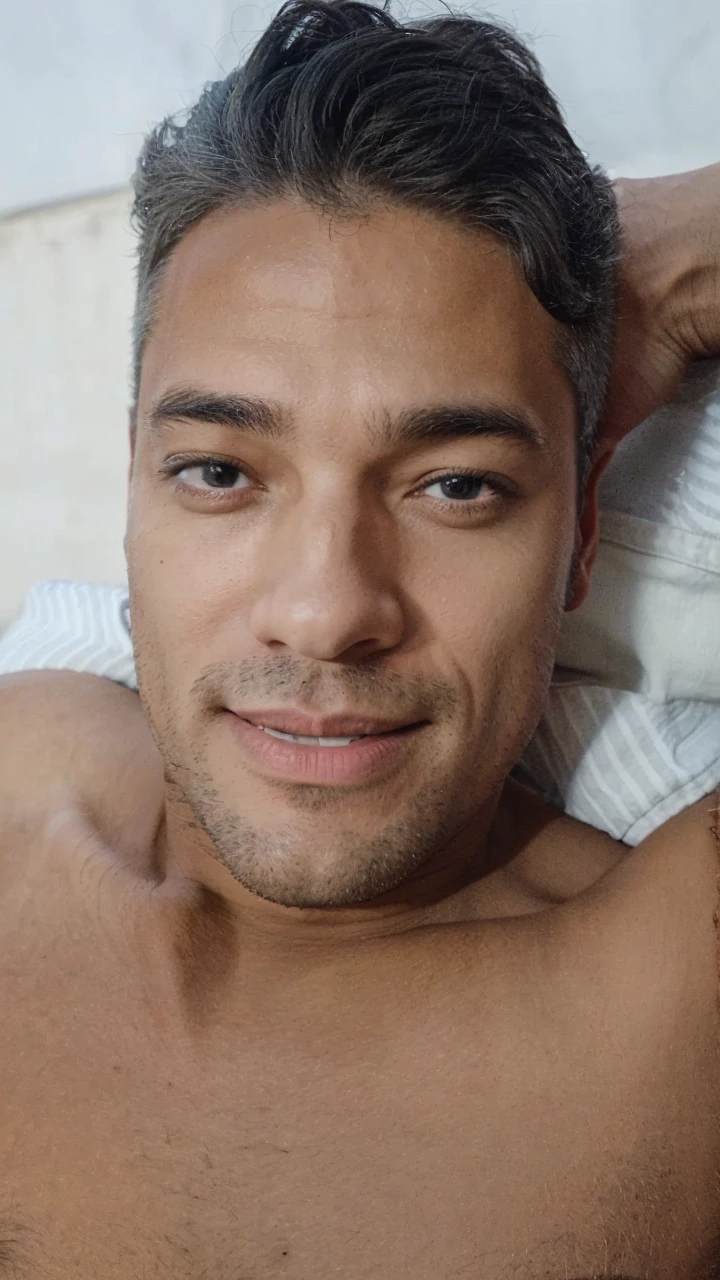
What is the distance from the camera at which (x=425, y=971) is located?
1039 mm

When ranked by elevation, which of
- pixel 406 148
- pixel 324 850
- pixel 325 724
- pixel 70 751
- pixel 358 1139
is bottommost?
pixel 358 1139

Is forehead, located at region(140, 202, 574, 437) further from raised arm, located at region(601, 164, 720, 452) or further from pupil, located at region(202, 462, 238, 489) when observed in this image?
raised arm, located at region(601, 164, 720, 452)

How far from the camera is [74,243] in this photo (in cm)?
194

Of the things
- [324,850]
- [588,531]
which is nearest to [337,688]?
[324,850]

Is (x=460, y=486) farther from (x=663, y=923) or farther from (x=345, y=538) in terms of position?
(x=663, y=923)

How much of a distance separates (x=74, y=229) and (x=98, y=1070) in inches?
57.7

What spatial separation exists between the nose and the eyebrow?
73 millimetres

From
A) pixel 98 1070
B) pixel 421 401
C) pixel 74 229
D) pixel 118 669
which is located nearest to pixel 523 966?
pixel 98 1070

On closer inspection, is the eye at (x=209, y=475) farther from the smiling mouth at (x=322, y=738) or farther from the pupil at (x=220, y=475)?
the smiling mouth at (x=322, y=738)

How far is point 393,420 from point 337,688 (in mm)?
225

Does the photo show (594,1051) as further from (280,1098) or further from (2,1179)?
(2,1179)

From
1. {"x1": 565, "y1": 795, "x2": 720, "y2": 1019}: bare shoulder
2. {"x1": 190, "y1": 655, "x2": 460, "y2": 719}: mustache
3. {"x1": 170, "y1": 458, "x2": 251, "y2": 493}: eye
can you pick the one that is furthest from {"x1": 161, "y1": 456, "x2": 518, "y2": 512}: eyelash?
{"x1": 565, "y1": 795, "x2": 720, "y2": 1019}: bare shoulder

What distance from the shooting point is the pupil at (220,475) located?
989 millimetres

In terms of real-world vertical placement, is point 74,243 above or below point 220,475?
above
